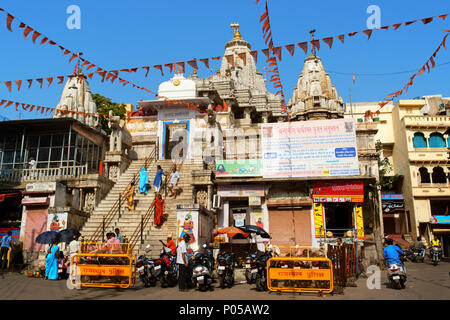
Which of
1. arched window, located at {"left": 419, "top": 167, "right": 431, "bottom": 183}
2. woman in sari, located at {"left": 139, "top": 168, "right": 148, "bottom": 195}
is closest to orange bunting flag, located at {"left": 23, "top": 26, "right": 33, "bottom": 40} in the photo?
woman in sari, located at {"left": 139, "top": 168, "right": 148, "bottom": 195}

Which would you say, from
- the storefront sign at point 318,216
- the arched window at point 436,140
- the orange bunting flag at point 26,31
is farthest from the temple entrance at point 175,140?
the arched window at point 436,140

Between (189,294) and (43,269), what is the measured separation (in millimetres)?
6970

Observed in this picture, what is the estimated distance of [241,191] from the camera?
19.4 metres

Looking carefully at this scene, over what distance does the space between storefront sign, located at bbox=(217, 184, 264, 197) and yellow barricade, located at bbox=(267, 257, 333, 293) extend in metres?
9.12

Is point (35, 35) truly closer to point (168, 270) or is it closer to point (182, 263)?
point (168, 270)

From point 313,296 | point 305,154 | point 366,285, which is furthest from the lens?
point 305,154

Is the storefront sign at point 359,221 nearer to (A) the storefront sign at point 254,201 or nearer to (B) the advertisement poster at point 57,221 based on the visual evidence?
(A) the storefront sign at point 254,201

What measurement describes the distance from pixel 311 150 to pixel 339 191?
8.41 ft

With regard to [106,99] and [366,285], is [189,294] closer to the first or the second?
[366,285]

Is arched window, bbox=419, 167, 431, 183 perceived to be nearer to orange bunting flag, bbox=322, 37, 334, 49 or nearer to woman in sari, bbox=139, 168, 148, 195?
orange bunting flag, bbox=322, 37, 334, 49

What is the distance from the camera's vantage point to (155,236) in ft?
50.6

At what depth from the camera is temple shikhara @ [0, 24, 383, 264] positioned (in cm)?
1686

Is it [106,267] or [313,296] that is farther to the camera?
[106,267]
